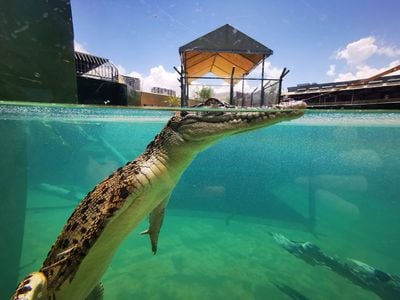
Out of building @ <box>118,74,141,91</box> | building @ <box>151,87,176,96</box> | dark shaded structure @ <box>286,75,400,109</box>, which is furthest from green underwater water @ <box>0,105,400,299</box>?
building @ <box>151,87,176,96</box>

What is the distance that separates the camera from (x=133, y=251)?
6.72 m

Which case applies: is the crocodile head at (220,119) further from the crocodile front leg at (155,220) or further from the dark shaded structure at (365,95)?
the dark shaded structure at (365,95)

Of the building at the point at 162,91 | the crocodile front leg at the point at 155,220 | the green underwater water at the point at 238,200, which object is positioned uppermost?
the building at the point at 162,91

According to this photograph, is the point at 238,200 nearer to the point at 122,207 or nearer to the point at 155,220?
the point at 155,220

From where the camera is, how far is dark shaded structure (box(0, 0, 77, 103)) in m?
3.32

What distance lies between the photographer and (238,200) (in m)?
19.3

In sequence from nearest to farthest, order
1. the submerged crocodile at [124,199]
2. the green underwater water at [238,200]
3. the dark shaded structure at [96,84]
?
1. the submerged crocodile at [124,199]
2. the green underwater water at [238,200]
3. the dark shaded structure at [96,84]

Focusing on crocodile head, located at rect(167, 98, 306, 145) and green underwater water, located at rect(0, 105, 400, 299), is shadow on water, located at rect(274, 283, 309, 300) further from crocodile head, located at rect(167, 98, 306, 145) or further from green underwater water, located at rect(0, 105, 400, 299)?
crocodile head, located at rect(167, 98, 306, 145)

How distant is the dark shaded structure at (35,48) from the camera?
3.32 metres

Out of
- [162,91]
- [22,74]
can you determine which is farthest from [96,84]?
[162,91]

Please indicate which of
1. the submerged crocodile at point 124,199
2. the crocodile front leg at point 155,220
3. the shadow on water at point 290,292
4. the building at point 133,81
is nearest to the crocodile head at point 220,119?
the submerged crocodile at point 124,199

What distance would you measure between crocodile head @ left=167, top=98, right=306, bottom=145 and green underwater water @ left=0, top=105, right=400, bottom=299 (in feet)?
5.52

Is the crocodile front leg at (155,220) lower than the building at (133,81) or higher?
lower

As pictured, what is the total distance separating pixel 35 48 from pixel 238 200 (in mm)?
17293
